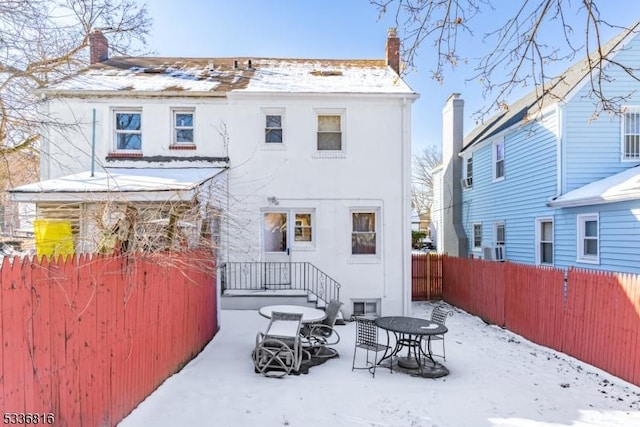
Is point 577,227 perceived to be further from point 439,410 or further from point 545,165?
point 439,410

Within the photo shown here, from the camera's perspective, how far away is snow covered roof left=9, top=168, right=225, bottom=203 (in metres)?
7.76

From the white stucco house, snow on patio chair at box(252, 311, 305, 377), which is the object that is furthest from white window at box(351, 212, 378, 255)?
snow on patio chair at box(252, 311, 305, 377)

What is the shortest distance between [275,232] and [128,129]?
534cm

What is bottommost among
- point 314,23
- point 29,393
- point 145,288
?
point 29,393

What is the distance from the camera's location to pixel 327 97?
11164 millimetres

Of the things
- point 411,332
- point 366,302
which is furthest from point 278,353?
point 366,302

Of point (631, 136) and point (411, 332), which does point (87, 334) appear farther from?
point (631, 136)

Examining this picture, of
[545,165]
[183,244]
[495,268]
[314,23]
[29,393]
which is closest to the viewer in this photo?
[29,393]

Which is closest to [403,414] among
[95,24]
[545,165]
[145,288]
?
[145,288]

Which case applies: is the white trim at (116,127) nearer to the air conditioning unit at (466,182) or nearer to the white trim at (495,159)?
the white trim at (495,159)

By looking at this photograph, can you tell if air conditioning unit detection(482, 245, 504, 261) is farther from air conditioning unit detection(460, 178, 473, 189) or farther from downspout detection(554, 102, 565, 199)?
downspout detection(554, 102, 565, 199)

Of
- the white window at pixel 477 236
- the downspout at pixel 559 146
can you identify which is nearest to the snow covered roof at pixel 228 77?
the downspout at pixel 559 146

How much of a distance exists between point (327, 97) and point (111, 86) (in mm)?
6421

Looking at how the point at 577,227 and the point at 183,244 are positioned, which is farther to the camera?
the point at 577,227
